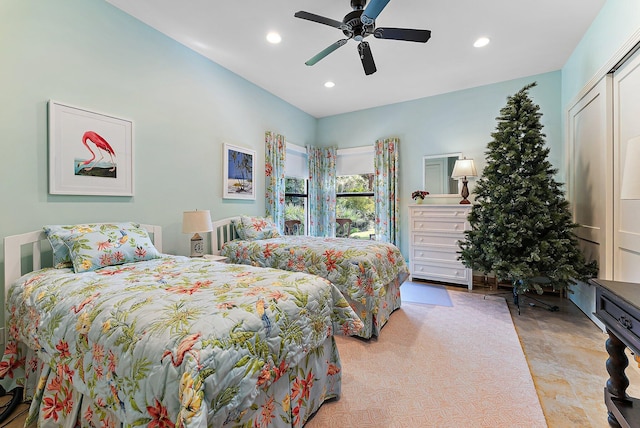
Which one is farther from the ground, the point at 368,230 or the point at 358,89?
the point at 358,89

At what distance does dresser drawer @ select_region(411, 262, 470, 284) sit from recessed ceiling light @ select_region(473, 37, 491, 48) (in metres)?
2.85

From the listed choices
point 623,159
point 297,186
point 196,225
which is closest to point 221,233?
point 196,225

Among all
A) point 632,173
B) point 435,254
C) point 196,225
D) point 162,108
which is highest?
point 162,108

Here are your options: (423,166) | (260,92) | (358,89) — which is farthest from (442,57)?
(260,92)

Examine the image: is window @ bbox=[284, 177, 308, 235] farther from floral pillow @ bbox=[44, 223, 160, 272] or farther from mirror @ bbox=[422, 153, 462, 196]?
floral pillow @ bbox=[44, 223, 160, 272]

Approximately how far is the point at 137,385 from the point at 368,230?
15.7 feet

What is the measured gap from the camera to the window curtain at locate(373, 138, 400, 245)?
4.88 meters

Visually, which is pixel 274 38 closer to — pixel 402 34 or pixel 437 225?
pixel 402 34

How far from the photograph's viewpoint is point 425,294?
3.84 metres

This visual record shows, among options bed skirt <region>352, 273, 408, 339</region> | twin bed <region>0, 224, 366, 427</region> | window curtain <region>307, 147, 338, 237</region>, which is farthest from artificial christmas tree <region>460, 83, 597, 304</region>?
window curtain <region>307, 147, 338, 237</region>

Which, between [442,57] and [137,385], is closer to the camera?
[137,385]

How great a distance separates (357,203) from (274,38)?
3.28 meters

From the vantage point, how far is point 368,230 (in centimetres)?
546

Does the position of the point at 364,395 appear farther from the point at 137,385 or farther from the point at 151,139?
the point at 151,139
